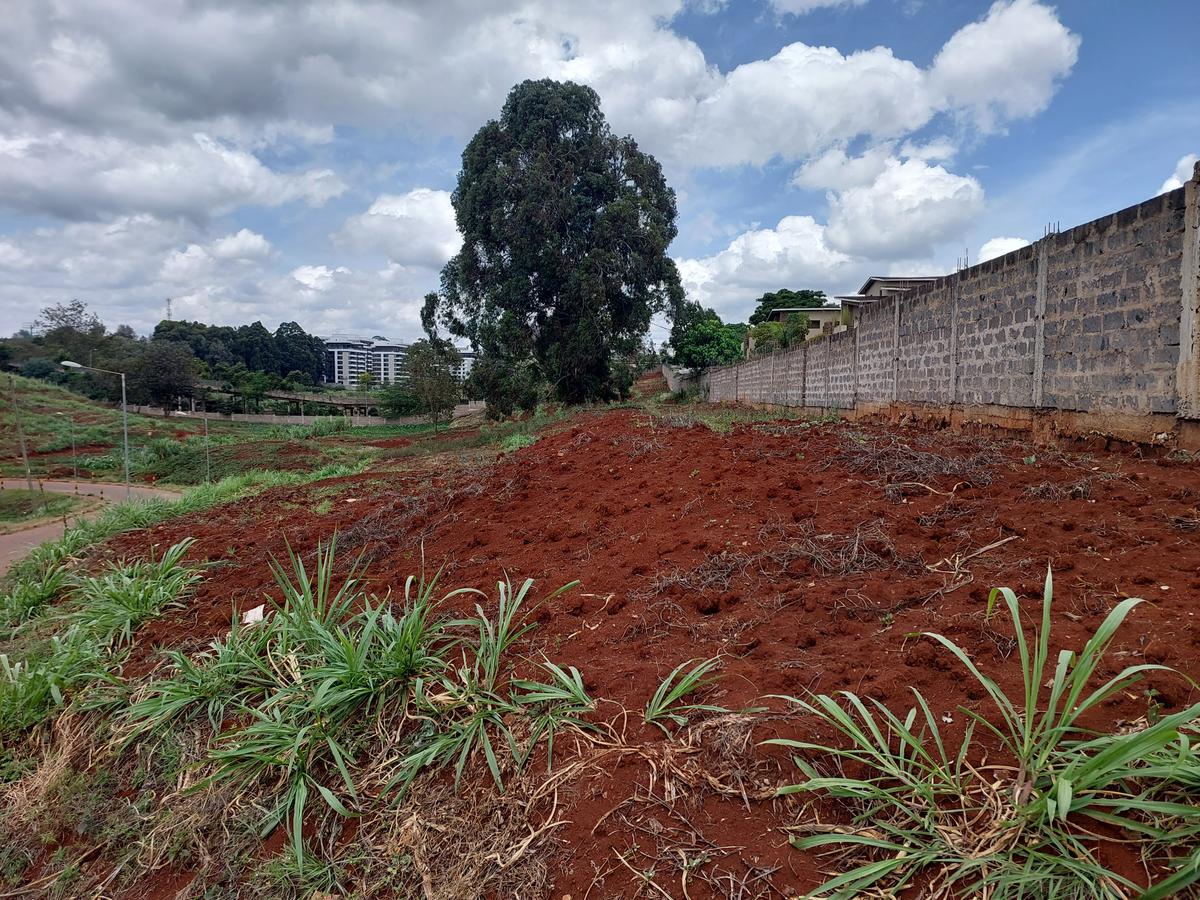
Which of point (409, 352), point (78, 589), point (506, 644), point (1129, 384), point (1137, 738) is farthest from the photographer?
point (409, 352)

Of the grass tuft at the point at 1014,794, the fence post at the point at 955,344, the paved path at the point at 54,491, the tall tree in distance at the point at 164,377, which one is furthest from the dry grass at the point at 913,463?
the tall tree in distance at the point at 164,377

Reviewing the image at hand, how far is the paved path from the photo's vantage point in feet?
32.7

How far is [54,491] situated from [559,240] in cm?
1600

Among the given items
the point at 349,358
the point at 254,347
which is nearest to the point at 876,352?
the point at 254,347

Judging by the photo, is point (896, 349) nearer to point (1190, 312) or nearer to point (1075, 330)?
point (1075, 330)

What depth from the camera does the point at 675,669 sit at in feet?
6.72

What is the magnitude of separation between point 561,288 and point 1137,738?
17.6 meters

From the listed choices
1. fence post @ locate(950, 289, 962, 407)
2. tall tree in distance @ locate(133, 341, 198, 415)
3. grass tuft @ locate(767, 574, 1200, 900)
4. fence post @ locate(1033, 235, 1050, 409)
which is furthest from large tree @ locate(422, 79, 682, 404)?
tall tree in distance @ locate(133, 341, 198, 415)

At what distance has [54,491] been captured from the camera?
56.1 ft

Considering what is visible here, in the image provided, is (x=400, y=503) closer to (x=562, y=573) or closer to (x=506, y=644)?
(x=562, y=573)

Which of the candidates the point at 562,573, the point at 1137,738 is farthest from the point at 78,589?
the point at 1137,738

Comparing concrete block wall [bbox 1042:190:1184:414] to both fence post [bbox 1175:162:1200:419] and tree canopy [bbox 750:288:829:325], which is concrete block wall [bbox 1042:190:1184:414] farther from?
tree canopy [bbox 750:288:829:325]

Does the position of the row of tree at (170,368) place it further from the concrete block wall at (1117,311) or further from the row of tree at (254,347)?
the concrete block wall at (1117,311)

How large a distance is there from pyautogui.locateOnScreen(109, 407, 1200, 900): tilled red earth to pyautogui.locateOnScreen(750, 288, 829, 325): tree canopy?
129 feet
